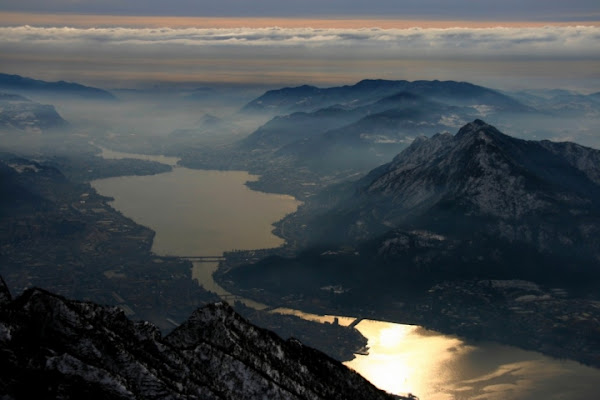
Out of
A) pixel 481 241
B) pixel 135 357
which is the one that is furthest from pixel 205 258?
pixel 135 357

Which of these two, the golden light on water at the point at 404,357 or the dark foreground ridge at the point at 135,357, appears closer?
the dark foreground ridge at the point at 135,357

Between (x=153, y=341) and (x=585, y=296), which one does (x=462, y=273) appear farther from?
(x=153, y=341)

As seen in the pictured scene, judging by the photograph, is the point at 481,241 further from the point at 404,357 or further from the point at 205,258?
the point at 205,258

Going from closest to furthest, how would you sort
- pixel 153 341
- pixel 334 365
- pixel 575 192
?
pixel 153 341, pixel 334 365, pixel 575 192

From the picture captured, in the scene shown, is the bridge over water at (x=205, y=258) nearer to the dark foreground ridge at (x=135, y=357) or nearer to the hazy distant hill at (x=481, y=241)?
the hazy distant hill at (x=481, y=241)

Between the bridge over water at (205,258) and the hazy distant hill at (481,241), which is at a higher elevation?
the hazy distant hill at (481,241)

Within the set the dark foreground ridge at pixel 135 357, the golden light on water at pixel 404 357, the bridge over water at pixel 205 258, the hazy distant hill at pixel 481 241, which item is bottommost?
the bridge over water at pixel 205 258

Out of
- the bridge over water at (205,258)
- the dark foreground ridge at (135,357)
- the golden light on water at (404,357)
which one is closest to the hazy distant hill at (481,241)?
the bridge over water at (205,258)

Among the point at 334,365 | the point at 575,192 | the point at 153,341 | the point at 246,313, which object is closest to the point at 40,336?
the point at 153,341

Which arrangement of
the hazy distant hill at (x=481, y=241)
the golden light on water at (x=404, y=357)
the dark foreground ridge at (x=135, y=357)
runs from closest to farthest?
1. the dark foreground ridge at (x=135, y=357)
2. the golden light on water at (x=404, y=357)
3. the hazy distant hill at (x=481, y=241)
